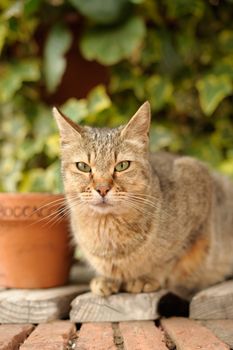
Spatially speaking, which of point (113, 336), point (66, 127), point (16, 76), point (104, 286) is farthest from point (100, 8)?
point (113, 336)

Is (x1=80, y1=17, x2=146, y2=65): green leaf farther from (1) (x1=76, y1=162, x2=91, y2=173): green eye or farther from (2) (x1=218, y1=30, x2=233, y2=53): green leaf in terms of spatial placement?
(1) (x1=76, y1=162, x2=91, y2=173): green eye

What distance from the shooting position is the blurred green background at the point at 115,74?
343 centimetres

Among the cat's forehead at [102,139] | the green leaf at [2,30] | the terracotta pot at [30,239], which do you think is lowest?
the terracotta pot at [30,239]

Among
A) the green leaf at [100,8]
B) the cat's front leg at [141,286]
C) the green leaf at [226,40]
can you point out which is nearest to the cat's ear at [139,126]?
the cat's front leg at [141,286]

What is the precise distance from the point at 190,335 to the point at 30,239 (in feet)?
2.75

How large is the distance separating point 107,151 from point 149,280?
575mm

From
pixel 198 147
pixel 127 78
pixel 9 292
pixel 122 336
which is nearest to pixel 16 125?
pixel 127 78

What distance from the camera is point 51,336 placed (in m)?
1.68

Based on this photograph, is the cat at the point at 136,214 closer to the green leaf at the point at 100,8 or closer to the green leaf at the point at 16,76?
the green leaf at the point at 100,8

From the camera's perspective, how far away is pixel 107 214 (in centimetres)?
197

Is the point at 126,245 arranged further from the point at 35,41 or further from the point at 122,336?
the point at 35,41

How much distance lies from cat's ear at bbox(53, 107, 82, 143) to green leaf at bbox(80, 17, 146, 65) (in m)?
1.42

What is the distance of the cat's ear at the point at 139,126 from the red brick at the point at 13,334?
82 cm

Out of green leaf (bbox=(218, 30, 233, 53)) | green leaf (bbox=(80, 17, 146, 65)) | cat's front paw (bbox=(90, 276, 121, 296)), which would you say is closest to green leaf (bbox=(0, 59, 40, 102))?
green leaf (bbox=(80, 17, 146, 65))
